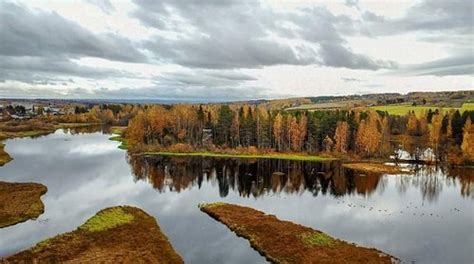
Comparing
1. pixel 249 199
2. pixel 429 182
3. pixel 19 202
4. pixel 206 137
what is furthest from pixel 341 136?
pixel 19 202

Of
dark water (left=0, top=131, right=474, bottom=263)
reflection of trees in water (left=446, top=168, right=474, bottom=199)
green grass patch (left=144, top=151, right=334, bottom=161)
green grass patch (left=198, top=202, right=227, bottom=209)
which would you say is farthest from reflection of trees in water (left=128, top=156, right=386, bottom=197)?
reflection of trees in water (left=446, top=168, right=474, bottom=199)

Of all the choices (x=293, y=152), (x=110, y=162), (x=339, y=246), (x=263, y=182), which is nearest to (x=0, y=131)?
(x=110, y=162)

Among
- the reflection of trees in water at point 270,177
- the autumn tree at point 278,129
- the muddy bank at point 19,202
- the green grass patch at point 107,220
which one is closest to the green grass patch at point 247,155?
the reflection of trees in water at point 270,177

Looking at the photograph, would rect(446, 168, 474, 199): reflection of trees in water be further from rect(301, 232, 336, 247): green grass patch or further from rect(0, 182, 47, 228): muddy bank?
rect(0, 182, 47, 228): muddy bank

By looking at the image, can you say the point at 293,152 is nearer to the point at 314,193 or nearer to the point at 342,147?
the point at 342,147

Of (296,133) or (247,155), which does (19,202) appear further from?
(296,133)

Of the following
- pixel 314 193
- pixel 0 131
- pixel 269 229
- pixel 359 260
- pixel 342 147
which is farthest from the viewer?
pixel 0 131
